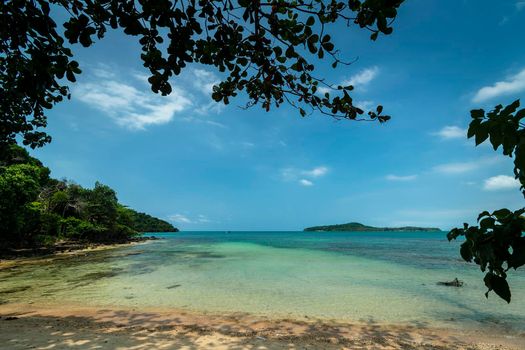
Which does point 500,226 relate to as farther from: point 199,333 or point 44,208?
point 44,208

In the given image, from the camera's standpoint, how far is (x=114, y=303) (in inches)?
368

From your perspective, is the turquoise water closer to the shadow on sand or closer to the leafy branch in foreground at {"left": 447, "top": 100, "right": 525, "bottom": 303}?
the shadow on sand

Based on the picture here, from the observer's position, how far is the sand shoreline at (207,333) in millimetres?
5652

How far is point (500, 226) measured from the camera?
1.57 metres

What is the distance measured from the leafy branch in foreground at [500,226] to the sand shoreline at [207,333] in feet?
16.1

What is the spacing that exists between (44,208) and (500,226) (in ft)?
116

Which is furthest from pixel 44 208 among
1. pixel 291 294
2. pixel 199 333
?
pixel 199 333

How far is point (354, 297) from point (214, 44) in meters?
9.72

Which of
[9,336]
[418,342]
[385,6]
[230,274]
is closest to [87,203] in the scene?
[230,274]

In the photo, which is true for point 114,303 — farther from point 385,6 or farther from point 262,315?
point 385,6

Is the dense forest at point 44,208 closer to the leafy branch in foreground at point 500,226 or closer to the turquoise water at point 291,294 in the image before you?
the turquoise water at point 291,294

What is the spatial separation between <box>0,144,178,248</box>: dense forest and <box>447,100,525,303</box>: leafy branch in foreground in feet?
30.6

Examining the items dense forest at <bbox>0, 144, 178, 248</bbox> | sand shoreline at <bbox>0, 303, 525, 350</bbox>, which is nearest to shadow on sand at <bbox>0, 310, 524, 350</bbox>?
sand shoreline at <bbox>0, 303, 525, 350</bbox>

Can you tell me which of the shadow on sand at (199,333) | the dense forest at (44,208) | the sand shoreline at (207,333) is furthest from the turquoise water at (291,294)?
the dense forest at (44,208)
